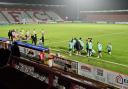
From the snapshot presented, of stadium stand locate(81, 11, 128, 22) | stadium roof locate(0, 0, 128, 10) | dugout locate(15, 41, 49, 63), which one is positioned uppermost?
stadium roof locate(0, 0, 128, 10)

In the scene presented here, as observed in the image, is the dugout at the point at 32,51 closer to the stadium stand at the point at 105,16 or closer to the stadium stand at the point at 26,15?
the stadium stand at the point at 26,15

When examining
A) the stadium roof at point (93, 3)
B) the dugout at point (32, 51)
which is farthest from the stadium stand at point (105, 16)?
the dugout at point (32, 51)

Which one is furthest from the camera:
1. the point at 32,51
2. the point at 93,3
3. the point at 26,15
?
the point at 93,3

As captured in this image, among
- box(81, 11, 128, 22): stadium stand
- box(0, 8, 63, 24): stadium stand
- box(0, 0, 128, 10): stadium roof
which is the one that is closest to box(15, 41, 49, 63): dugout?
box(0, 8, 63, 24): stadium stand

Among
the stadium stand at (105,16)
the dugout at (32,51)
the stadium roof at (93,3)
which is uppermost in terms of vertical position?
the stadium roof at (93,3)

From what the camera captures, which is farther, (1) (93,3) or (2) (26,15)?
(1) (93,3)

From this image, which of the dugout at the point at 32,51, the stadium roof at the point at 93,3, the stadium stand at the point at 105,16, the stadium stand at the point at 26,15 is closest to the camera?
the dugout at the point at 32,51

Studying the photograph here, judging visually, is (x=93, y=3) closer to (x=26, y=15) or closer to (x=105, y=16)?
(x=105, y=16)

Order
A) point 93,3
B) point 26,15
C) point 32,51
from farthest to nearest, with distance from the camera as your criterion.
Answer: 1. point 93,3
2. point 26,15
3. point 32,51

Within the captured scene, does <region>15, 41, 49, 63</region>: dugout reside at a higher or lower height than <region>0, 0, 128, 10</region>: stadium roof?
lower

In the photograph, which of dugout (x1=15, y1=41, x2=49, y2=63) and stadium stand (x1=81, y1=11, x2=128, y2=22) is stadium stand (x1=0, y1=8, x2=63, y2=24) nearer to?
stadium stand (x1=81, y1=11, x2=128, y2=22)

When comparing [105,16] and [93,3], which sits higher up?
[93,3]

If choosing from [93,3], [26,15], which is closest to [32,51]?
[26,15]

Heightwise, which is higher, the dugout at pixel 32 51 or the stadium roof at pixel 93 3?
the stadium roof at pixel 93 3
